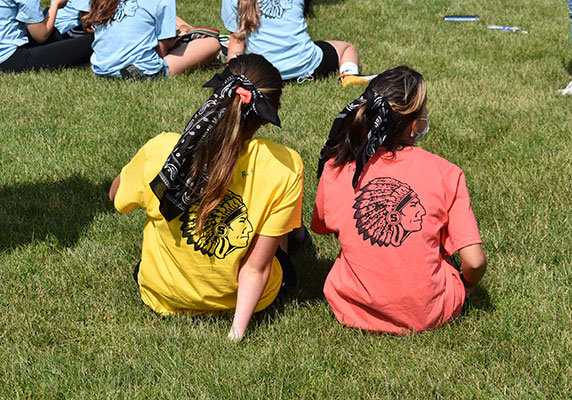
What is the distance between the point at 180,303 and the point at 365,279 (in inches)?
35.5

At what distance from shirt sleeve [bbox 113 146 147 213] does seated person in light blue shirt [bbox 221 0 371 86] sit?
3.96 metres

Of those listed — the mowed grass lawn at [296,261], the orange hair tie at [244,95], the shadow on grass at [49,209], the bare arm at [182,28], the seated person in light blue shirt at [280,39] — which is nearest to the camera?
the orange hair tie at [244,95]

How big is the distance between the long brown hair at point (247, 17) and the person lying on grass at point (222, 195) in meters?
3.82

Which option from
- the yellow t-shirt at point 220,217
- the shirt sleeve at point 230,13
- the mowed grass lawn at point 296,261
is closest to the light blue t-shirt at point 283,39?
the shirt sleeve at point 230,13

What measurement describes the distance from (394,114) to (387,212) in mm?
435

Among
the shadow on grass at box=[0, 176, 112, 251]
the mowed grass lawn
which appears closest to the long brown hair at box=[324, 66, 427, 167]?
the mowed grass lawn

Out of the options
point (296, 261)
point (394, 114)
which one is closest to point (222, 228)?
point (394, 114)

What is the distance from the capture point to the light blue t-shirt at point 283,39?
6.80 m

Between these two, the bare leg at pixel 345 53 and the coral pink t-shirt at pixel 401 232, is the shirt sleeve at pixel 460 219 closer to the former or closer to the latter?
the coral pink t-shirt at pixel 401 232

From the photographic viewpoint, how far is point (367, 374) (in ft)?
9.46

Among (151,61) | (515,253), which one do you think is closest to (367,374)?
(515,253)

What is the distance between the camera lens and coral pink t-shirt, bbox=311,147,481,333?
2.91m

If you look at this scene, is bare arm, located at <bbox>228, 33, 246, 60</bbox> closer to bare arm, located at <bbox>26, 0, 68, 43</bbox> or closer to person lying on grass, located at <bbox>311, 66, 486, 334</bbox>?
bare arm, located at <bbox>26, 0, 68, 43</bbox>

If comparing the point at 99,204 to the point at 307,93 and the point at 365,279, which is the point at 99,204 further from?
the point at 307,93
